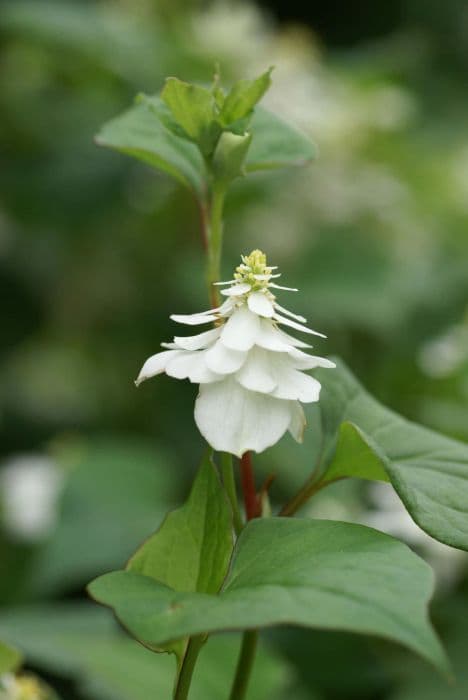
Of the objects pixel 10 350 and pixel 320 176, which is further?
pixel 10 350

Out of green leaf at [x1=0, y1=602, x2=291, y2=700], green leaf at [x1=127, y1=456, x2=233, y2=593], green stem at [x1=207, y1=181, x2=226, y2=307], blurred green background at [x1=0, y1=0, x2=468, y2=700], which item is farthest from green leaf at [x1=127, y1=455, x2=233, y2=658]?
blurred green background at [x1=0, y1=0, x2=468, y2=700]

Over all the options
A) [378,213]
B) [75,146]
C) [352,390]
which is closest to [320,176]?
[378,213]

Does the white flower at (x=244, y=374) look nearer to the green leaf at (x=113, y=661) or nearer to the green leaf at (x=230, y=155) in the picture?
the green leaf at (x=230, y=155)

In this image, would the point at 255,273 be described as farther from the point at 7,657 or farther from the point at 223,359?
the point at 7,657

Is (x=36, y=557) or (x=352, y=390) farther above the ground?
(x=352, y=390)

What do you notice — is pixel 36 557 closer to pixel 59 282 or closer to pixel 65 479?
pixel 65 479

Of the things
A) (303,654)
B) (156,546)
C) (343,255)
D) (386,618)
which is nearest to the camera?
(386,618)

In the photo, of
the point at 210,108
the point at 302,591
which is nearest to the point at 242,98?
the point at 210,108
